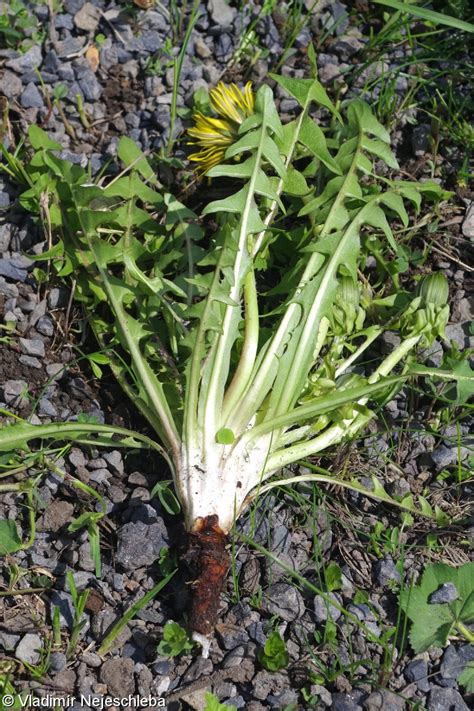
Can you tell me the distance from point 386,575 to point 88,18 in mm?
2578

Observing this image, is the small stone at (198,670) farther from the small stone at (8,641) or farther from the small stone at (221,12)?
the small stone at (221,12)

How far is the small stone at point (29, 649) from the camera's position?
2484 mm

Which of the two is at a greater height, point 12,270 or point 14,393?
point 12,270

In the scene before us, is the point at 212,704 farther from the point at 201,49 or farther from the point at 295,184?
the point at 201,49

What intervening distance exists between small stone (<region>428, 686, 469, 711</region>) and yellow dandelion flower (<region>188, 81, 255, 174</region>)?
194 centimetres

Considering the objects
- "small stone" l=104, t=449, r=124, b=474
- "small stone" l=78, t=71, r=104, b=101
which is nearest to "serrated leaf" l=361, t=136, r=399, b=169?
"small stone" l=78, t=71, r=104, b=101

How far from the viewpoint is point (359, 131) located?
298 centimetres

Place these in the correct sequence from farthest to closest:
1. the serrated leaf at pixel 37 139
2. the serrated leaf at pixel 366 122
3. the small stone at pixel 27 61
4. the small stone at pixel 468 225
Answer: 1. the small stone at pixel 27 61
2. the small stone at pixel 468 225
3. the serrated leaf at pixel 37 139
4. the serrated leaf at pixel 366 122

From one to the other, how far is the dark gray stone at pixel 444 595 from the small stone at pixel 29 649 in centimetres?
A: 118

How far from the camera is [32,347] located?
3012mm

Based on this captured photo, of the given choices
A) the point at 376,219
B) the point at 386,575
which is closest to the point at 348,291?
the point at 376,219

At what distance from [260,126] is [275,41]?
3.42 ft

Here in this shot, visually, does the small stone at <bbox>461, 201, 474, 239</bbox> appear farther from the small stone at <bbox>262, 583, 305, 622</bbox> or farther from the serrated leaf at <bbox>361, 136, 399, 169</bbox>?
the small stone at <bbox>262, 583, 305, 622</bbox>

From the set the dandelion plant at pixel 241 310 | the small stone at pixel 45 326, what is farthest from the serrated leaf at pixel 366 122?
the small stone at pixel 45 326
